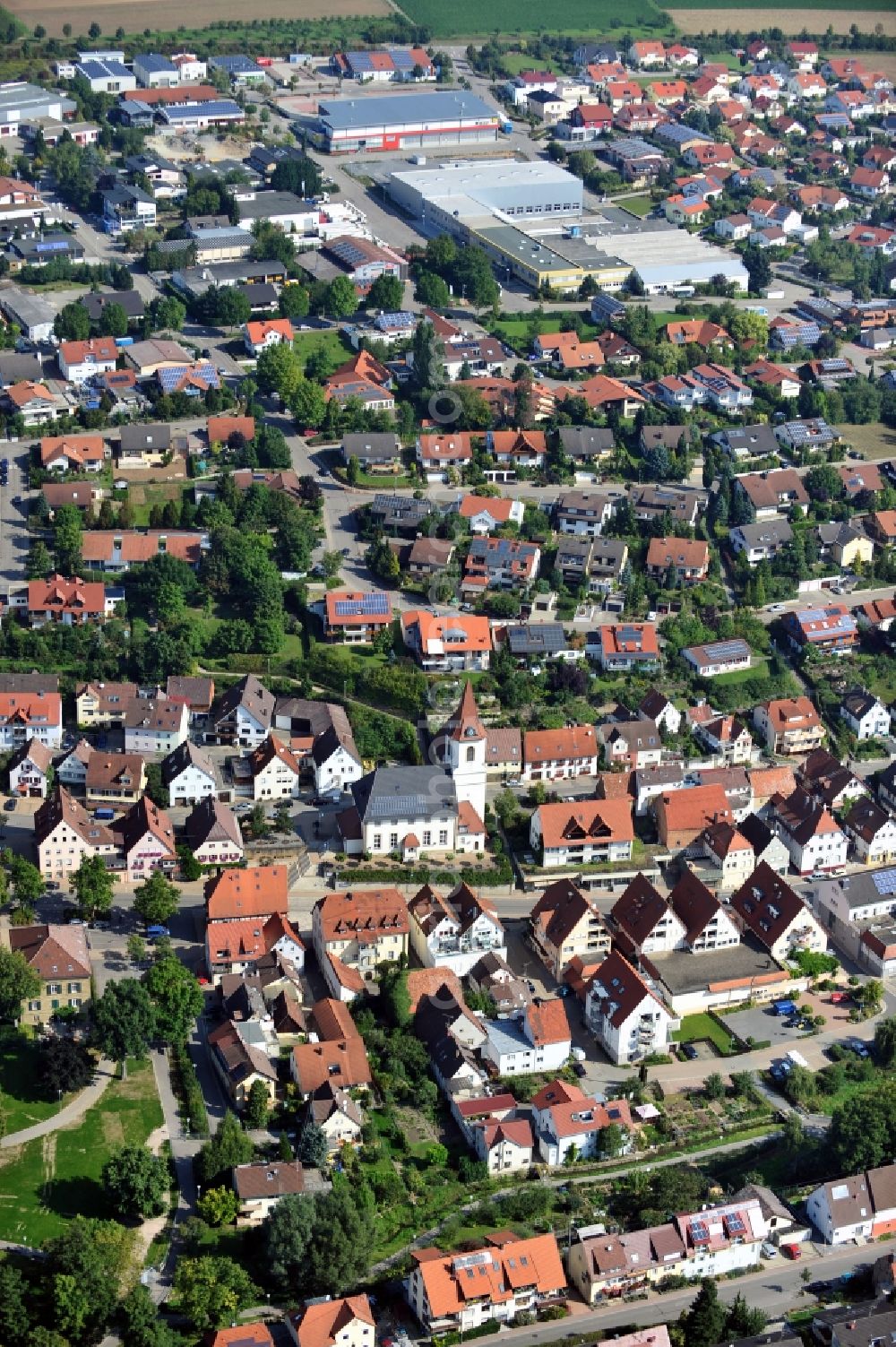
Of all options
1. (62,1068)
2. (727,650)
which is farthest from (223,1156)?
(727,650)

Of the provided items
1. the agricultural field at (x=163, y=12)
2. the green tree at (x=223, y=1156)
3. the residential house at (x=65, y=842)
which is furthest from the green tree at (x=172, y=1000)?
the agricultural field at (x=163, y=12)

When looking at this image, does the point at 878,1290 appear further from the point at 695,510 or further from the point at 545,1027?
the point at 695,510

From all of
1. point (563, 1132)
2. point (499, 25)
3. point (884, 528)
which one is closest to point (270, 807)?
point (563, 1132)

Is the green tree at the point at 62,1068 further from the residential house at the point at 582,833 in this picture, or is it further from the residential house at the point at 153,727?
the residential house at the point at 582,833

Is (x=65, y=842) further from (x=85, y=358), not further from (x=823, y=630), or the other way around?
(x=85, y=358)

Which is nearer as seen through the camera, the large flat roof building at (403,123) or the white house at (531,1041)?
the white house at (531,1041)
